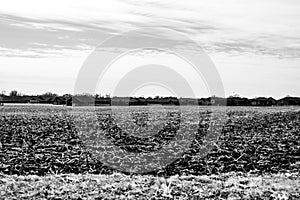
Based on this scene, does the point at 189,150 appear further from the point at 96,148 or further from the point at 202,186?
the point at 202,186

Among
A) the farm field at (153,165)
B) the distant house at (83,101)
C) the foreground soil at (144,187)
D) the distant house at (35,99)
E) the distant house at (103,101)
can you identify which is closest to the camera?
the foreground soil at (144,187)

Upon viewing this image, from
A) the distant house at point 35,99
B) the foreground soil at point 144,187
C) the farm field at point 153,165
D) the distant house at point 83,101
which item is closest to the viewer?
the foreground soil at point 144,187

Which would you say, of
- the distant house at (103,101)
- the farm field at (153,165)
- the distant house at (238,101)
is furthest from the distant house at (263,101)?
the farm field at (153,165)

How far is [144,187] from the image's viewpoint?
10625 mm

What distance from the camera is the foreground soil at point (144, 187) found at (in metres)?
9.85

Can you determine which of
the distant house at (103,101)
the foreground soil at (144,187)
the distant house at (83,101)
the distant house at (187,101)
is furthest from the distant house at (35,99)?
the foreground soil at (144,187)

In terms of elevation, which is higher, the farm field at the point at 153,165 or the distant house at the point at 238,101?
the distant house at the point at 238,101

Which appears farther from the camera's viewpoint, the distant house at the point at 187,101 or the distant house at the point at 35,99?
the distant house at the point at 35,99

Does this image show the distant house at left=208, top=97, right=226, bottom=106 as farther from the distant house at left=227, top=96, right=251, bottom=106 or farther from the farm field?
the farm field

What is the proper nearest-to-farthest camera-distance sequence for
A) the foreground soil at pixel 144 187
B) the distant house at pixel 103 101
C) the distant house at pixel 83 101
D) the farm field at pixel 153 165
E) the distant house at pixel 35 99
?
1. the foreground soil at pixel 144 187
2. the farm field at pixel 153 165
3. the distant house at pixel 103 101
4. the distant house at pixel 83 101
5. the distant house at pixel 35 99

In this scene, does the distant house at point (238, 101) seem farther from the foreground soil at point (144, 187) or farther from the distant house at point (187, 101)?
the foreground soil at point (144, 187)

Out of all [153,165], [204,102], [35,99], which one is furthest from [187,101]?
[153,165]

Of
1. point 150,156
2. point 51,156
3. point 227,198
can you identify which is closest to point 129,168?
point 150,156

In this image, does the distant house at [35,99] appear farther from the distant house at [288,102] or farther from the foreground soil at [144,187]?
the foreground soil at [144,187]
